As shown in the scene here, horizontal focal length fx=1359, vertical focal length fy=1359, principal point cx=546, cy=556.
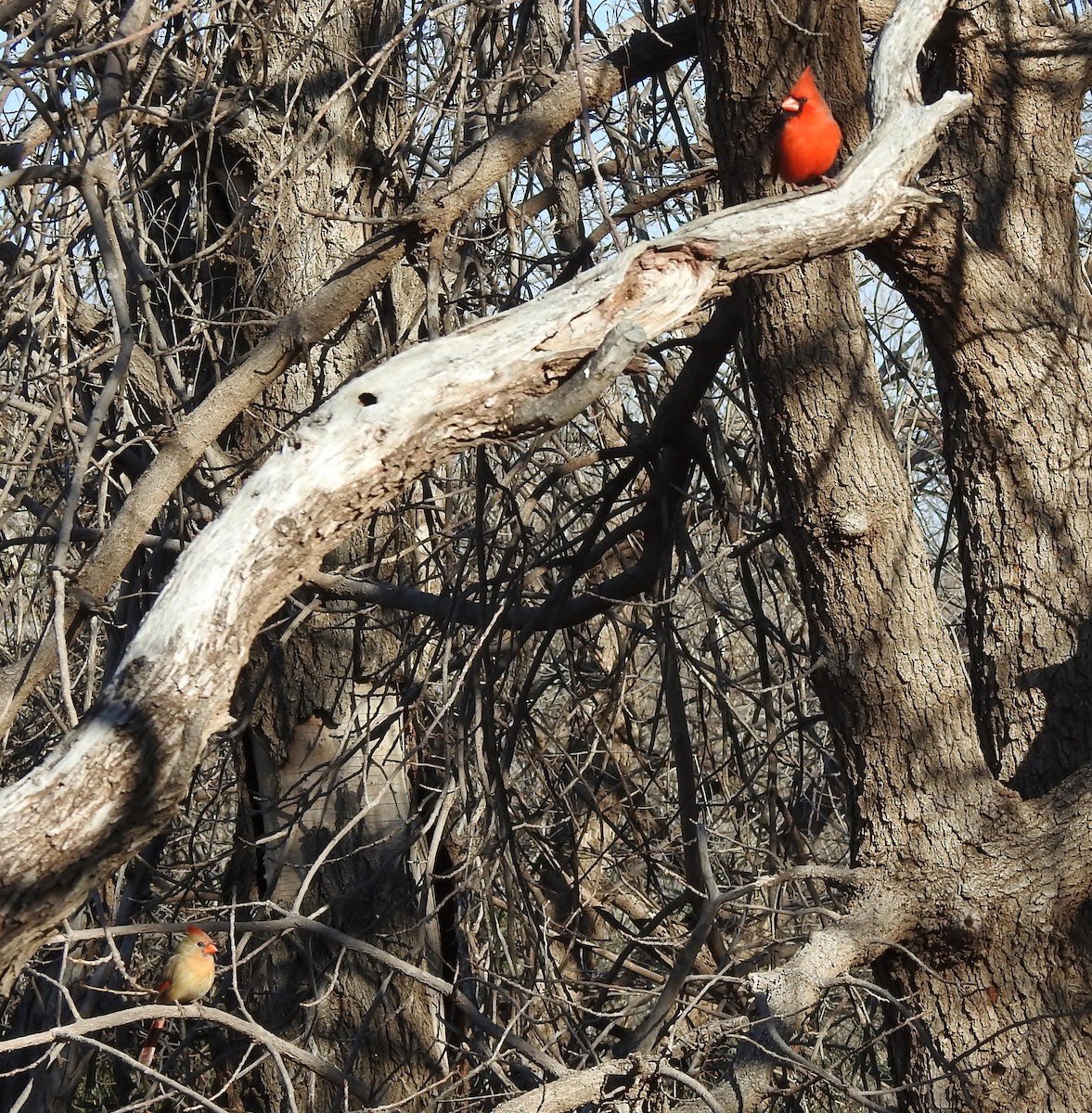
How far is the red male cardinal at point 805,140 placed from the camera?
Answer: 10.8ft

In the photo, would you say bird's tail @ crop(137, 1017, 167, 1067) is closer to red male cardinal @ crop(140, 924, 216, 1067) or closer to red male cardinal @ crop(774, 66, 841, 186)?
red male cardinal @ crop(140, 924, 216, 1067)

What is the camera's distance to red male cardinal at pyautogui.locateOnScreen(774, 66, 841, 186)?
3303 millimetres

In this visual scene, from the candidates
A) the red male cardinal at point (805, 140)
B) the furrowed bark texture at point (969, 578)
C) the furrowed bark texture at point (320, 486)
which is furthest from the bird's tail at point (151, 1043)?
the red male cardinal at point (805, 140)

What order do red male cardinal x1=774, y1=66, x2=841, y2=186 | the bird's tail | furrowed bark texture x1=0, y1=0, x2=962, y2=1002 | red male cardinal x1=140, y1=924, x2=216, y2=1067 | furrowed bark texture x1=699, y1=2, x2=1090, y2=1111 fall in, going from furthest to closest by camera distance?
the bird's tail < red male cardinal x1=140, y1=924, x2=216, y2=1067 < red male cardinal x1=774, y1=66, x2=841, y2=186 < furrowed bark texture x1=699, y1=2, x2=1090, y2=1111 < furrowed bark texture x1=0, y1=0, x2=962, y2=1002

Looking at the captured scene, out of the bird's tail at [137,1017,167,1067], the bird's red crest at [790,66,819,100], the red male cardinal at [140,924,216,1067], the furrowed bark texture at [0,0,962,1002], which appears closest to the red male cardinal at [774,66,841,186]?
the bird's red crest at [790,66,819,100]

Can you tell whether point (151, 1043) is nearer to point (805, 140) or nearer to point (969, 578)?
point (969, 578)

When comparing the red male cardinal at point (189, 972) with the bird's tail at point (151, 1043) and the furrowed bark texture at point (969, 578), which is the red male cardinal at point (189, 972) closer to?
the bird's tail at point (151, 1043)

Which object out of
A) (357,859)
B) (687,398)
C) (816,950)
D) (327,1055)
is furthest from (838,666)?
Result: (327,1055)

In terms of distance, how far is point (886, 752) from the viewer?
11.0 ft

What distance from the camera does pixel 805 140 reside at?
3.32 m

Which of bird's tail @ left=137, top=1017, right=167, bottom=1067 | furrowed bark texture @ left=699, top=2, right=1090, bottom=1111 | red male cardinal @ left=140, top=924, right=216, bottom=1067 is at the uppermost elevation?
furrowed bark texture @ left=699, top=2, right=1090, bottom=1111

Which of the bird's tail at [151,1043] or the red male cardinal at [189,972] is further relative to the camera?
the bird's tail at [151,1043]

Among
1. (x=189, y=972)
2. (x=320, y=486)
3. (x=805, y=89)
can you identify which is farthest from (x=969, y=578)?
(x=189, y=972)

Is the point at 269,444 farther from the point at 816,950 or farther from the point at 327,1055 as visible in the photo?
the point at 816,950
